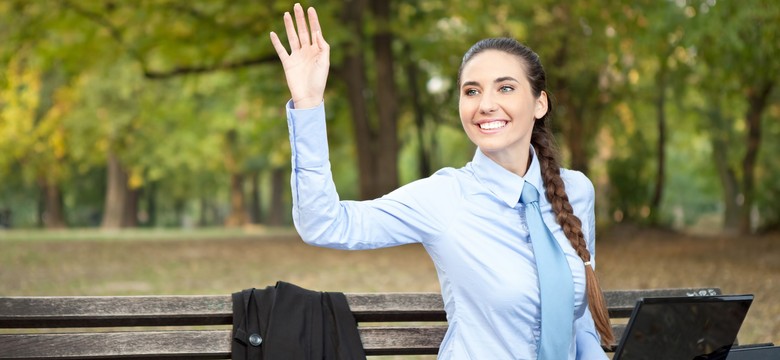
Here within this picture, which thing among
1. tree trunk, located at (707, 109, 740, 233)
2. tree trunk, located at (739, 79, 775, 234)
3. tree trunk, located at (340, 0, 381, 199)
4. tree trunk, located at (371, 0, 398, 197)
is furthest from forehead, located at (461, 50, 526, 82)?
tree trunk, located at (707, 109, 740, 233)

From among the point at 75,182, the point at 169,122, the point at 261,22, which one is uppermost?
the point at 261,22

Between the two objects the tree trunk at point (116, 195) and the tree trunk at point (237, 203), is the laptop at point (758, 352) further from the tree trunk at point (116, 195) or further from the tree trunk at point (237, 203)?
the tree trunk at point (237, 203)

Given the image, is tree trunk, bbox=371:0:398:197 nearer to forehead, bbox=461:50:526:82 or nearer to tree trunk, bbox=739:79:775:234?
tree trunk, bbox=739:79:775:234

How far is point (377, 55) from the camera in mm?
21953

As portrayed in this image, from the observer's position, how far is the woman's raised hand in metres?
2.79

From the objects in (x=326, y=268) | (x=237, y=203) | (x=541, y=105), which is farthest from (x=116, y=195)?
(x=541, y=105)

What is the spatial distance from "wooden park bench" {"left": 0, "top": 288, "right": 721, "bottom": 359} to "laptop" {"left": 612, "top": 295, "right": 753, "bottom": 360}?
0.99m

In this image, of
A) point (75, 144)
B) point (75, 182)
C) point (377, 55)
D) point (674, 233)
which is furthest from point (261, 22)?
point (75, 182)

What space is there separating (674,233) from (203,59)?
39.7 feet

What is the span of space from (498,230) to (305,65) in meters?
0.84

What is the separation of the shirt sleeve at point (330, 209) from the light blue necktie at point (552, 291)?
330 millimetres

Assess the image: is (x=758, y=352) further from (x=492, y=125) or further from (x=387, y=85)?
(x=387, y=85)

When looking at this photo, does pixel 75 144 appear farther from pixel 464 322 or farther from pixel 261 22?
pixel 464 322

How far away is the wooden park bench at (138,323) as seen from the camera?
333 centimetres
